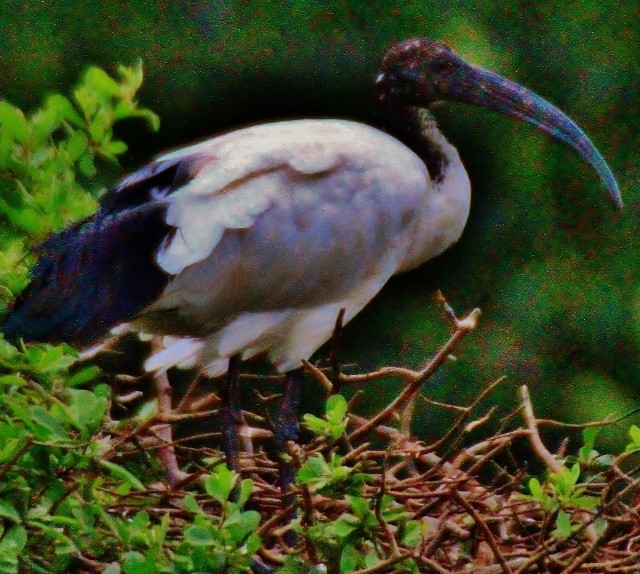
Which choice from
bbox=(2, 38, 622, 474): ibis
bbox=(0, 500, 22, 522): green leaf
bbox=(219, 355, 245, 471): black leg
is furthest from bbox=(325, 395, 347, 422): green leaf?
bbox=(219, 355, 245, 471): black leg

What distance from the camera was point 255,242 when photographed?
3258 millimetres

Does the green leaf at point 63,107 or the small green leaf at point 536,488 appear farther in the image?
the green leaf at point 63,107

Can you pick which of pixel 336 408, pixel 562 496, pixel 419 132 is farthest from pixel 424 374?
pixel 419 132

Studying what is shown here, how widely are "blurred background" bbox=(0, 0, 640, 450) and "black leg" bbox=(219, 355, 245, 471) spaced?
2.10 m

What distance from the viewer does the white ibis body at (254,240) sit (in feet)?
10.3

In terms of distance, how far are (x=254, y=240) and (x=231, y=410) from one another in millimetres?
377

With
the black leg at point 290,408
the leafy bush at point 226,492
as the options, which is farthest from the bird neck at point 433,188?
the leafy bush at point 226,492

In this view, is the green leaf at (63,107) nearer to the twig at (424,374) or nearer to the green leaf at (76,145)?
the green leaf at (76,145)

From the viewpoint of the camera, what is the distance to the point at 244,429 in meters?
3.42

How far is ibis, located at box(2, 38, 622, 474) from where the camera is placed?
315 centimetres

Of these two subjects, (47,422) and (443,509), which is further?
(443,509)

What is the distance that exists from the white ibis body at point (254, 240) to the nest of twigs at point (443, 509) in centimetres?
27

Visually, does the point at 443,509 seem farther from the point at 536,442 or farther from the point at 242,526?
the point at 242,526

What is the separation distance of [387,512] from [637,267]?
319cm
